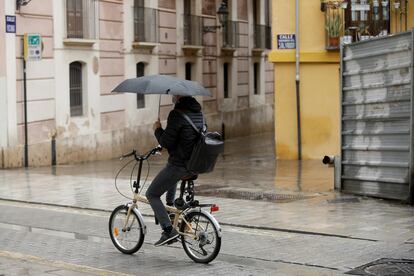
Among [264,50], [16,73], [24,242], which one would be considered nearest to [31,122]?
[16,73]

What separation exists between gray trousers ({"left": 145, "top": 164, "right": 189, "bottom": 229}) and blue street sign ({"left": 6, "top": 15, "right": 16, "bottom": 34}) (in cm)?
1157

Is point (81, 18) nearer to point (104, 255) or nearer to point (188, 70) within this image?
point (188, 70)

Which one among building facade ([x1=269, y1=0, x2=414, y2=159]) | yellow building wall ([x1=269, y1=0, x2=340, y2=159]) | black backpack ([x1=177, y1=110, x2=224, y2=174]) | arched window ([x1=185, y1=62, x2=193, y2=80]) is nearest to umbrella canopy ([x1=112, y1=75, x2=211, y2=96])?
black backpack ([x1=177, y1=110, x2=224, y2=174])

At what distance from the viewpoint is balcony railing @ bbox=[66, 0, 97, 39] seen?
20812 mm

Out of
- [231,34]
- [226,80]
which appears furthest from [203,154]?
[226,80]

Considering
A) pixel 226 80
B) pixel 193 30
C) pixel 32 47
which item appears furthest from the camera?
pixel 226 80

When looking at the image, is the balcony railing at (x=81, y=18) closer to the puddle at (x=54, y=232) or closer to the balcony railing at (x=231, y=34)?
the balcony railing at (x=231, y=34)

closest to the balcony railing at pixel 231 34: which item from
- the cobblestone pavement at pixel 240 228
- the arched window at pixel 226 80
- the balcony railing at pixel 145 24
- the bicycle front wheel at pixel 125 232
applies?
the arched window at pixel 226 80

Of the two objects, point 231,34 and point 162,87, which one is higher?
point 231,34

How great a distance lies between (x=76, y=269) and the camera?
25.0 ft

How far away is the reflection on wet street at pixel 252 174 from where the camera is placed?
13469mm

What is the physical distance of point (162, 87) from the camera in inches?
312

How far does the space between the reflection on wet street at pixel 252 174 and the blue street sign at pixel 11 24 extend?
10.7ft

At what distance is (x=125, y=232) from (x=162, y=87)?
1634 millimetres
